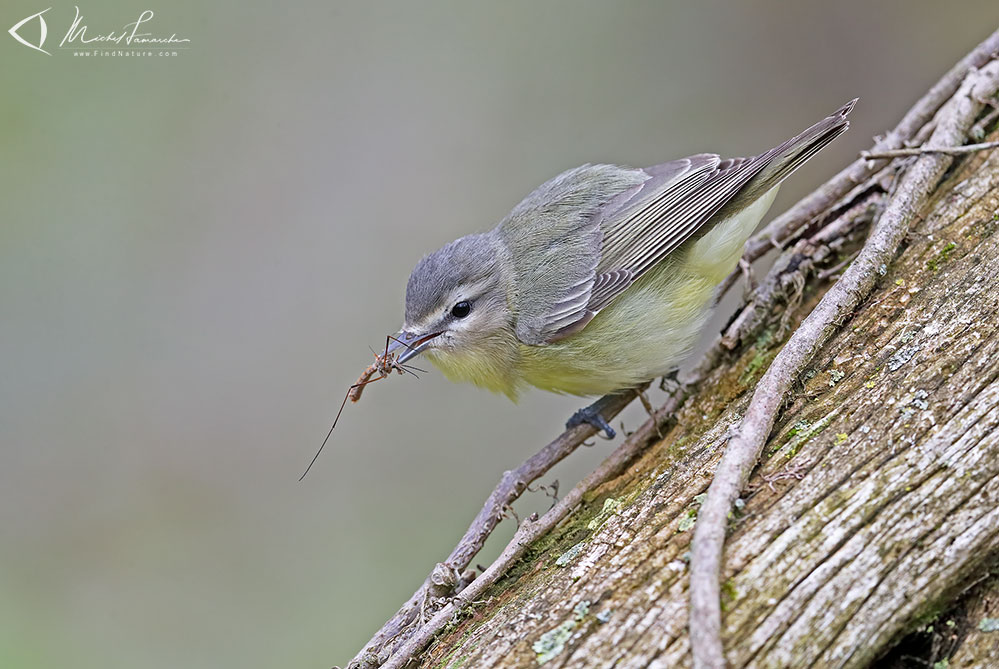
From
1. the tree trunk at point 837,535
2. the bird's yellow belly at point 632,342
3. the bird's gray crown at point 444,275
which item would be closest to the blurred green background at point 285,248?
the bird's gray crown at point 444,275

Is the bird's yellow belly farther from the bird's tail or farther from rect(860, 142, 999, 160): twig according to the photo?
rect(860, 142, 999, 160): twig

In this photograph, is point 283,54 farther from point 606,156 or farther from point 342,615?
point 342,615

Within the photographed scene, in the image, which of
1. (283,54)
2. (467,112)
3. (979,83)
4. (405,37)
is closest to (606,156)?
(467,112)

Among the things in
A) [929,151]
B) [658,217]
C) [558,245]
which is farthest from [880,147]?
[558,245]
